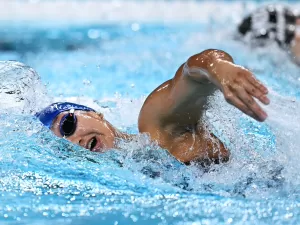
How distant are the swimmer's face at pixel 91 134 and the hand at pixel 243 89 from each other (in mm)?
500

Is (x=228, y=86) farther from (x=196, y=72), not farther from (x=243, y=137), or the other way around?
(x=243, y=137)

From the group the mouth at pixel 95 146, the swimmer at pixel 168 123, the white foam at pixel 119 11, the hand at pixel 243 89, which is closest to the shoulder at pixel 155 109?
the swimmer at pixel 168 123

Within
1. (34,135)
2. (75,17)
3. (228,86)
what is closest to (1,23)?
(75,17)

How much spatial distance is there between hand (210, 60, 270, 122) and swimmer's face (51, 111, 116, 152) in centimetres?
50

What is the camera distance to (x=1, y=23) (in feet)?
17.3

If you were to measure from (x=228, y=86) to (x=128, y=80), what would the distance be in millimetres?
2105

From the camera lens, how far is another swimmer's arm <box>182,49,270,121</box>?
3.65 ft

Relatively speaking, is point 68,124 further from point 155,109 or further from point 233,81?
point 233,81

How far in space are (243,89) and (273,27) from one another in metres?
2.80

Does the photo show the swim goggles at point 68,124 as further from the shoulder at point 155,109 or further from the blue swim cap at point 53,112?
the shoulder at point 155,109

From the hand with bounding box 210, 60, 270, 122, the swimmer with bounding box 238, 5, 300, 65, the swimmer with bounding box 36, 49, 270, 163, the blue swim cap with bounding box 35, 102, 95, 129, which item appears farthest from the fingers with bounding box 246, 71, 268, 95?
the swimmer with bounding box 238, 5, 300, 65

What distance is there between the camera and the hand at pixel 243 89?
1.11 metres

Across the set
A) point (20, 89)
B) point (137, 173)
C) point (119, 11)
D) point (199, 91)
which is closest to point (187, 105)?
point (199, 91)

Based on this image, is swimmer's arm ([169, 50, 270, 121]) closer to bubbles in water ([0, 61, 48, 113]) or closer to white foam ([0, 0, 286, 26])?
bubbles in water ([0, 61, 48, 113])
